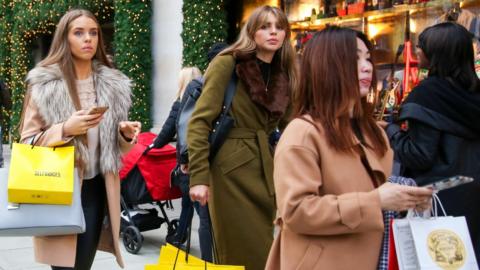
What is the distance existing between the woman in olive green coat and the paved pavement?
2.35 metres

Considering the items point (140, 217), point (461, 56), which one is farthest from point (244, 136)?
point (140, 217)

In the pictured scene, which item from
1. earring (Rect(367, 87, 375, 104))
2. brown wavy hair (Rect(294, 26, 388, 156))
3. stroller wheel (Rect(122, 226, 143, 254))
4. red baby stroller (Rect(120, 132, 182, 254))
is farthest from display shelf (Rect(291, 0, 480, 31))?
brown wavy hair (Rect(294, 26, 388, 156))

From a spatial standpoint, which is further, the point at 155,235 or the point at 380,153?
the point at 155,235

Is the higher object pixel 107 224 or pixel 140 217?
pixel 107 224

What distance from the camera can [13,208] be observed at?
3221 millimetres

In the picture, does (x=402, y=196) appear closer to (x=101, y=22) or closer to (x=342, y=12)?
(x=342, y=12)

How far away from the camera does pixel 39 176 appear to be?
3230 millimetres

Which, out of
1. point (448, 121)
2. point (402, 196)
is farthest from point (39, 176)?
point (448, 121)

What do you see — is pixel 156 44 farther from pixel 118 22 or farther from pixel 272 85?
pixel 272 85

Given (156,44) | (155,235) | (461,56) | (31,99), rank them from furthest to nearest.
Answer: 1. (156,44)
2. (155,235)
3. (31,99)
4. (461,56)

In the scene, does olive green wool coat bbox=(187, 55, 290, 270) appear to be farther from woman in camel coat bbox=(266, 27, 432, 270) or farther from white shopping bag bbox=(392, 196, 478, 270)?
white shopping bag bbox=(392, 196, 478, 270)

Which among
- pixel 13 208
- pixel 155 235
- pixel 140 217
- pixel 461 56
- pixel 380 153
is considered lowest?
pixel 155 235

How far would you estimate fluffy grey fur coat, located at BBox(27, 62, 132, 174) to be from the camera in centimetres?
352

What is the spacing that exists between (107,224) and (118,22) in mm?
7911
